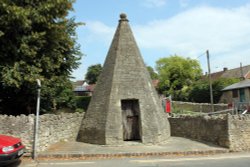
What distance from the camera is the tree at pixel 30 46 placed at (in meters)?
15.0

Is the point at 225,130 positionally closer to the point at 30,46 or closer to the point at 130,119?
the point at 130,119

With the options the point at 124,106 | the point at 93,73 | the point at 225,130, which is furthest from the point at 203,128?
the point at 93,73

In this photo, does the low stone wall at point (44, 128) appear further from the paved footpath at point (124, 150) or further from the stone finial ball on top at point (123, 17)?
the stone finial ball on top at point (123, 17)

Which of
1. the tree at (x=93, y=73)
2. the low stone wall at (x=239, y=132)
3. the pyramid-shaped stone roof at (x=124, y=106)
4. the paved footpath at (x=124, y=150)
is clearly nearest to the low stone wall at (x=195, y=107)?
the low stone wall at (x=239, y=132)

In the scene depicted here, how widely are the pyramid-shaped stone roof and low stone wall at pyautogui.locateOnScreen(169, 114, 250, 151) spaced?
2095 mm

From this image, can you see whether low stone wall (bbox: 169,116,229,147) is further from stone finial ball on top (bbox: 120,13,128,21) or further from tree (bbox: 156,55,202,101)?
tree (bbox: 156,55,202,101)

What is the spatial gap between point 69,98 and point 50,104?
7.30 metres

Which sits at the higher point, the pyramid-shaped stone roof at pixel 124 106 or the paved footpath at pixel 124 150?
the pyramid-shaped stone roof at pixel 124 106

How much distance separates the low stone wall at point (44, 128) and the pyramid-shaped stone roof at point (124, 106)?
0.67m

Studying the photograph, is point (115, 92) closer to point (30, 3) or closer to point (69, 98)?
point (30, 3)

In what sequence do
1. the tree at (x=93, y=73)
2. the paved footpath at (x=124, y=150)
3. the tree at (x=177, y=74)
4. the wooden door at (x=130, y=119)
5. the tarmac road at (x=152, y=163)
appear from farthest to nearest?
1. the tree at (x=93, y=73)
2. the tree at (x=177, y=74)
3. the wooden door at (x=130, y=119)
4. the paved footpath at (x=124, y=150)
5. the tarmac road at (x=152, y=163)

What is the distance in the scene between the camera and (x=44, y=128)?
1380 cm

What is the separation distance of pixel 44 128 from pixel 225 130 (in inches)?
367

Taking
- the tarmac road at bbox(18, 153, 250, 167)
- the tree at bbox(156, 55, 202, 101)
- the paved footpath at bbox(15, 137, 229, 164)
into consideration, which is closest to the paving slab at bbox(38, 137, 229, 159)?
the paved footpath at bbox(15, 137, 229, 164)
